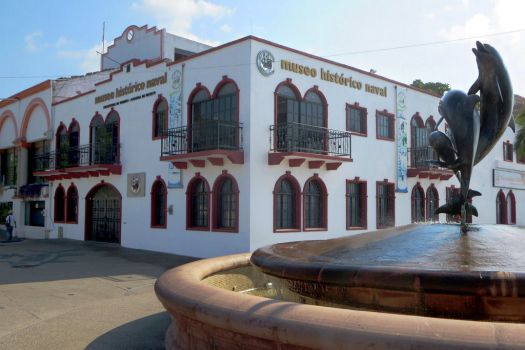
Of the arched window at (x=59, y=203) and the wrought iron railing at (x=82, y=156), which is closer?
the wrought iron railing at (x=82, y=156)

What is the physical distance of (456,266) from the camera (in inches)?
167

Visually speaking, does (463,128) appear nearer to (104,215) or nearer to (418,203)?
(418,203)

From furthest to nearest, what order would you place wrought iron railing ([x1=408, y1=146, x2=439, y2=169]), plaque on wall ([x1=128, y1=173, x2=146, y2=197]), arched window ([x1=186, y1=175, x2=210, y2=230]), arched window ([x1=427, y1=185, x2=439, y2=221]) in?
arched window ([x1=427, y1=185, x2=439, y2=221])
wrought iron railing ([x1=408, y1=146, x2=439, y2=169])
plaque on wall ([x1=128, y1=173, x2=146, y2=197])
arched window ([x1=186, y1=175, x2=210, y2=230])

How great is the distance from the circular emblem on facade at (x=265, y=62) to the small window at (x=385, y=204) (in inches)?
278

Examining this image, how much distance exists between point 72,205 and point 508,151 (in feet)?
79.7

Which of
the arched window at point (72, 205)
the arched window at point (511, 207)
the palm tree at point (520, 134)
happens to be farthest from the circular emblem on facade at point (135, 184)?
the arched window at point (511, 207)

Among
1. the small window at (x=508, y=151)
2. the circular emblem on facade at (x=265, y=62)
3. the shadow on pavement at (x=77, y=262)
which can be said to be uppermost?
the circular emblem on facade at (x=265, y=62)

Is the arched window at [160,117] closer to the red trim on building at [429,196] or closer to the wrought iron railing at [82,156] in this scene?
the wrought iron railing at [82,156]

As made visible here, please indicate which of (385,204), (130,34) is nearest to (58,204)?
(130,34)

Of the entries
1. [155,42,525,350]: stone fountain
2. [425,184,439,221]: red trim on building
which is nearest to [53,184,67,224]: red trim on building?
[425,184,439,221]: red trim on building

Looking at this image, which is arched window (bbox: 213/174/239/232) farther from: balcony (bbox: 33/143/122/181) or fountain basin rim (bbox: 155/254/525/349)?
fountain basin rim (bbox: 155/254/525/349)

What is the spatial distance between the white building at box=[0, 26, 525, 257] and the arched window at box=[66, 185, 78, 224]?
0.27 ft

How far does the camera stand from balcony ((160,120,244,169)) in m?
15.7

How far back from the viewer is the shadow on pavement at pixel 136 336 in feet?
19.6
